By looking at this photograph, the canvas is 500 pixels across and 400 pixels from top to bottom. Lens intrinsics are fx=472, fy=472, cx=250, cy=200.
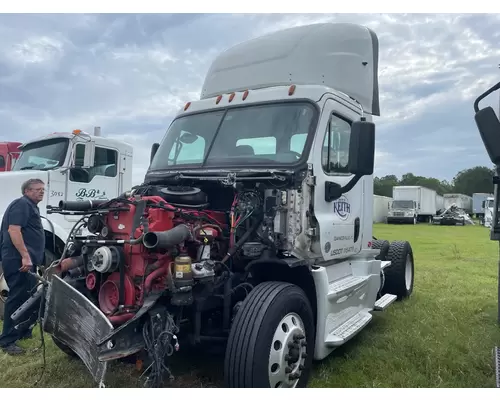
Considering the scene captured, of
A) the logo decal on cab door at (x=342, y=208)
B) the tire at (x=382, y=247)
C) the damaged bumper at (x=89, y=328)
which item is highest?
the logo decal on cab door at (x=342, y=208)

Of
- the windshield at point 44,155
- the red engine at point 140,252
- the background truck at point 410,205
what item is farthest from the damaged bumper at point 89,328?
the background truck at point 410,205

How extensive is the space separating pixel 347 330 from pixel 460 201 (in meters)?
44.4

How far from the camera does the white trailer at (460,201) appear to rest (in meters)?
44.5

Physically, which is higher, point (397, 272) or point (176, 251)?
point (176, 251)

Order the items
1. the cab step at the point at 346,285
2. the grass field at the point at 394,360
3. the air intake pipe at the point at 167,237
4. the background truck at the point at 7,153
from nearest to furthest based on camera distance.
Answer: the air intake pipe at the point at 167,237 → the grass field at the point at 394,360 → the cab step at the point at 346,285 → the background truck at the point at 7,153

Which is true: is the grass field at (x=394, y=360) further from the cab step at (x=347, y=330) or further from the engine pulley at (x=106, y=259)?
the engine pulley at (x=106, y=259)

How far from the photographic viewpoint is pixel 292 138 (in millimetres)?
4438

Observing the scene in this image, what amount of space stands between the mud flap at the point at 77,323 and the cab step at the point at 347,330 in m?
1.93

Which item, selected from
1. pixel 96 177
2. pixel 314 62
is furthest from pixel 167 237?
pixel 96 177

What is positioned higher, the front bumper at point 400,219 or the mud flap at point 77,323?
the front bumper at point 400,219

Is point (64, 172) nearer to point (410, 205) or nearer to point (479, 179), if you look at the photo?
point (479, 179)

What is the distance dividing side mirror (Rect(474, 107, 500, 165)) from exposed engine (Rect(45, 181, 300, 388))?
A: 1.64 meters

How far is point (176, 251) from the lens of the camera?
3.61 m

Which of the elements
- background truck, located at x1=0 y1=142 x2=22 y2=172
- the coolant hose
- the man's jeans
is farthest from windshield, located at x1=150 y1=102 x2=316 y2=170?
background truck, located at x1=0 y1=142 x2=22 y2=172
